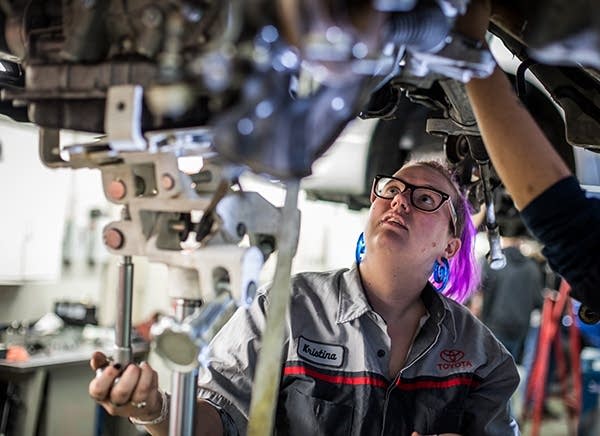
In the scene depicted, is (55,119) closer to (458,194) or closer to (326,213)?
(458,194)

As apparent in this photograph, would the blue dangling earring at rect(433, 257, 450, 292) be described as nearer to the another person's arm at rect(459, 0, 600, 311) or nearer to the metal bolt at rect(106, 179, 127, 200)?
the another person's arm at rect(459, 0, 600, 311)

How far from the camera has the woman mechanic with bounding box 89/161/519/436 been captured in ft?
5.78

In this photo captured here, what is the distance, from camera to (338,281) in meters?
1.96

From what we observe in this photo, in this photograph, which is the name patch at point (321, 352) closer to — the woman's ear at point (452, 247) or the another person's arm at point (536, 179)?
the woman's ear at point (452, 247)

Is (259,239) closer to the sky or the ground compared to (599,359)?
closer to the sky

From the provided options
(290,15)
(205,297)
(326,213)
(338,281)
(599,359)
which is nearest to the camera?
(290,15)

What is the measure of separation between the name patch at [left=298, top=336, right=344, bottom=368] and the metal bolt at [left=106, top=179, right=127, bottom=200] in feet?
2.53

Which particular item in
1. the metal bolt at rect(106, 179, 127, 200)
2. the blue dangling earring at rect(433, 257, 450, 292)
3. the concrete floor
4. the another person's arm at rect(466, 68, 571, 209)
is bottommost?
the concrete floor

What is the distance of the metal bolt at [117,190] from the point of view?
118 centimetres

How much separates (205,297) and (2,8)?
59 cm

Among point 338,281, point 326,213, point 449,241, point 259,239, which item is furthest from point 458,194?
point 326,213

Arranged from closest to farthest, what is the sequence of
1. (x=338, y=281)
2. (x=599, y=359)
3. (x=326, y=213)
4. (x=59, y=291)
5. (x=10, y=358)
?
1. (x=338, y=281)
2. (x=10, y=358)
3. (x=59, y=291)
4. (x=599, y=359)
5. (x=326, y=213)

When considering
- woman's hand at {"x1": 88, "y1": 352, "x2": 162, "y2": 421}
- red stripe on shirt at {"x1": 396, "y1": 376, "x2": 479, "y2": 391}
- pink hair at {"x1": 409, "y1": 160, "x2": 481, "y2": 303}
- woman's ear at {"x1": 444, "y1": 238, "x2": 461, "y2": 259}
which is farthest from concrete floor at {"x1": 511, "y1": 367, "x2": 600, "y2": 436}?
woman's hand at {"x1": 88, "y1": 352, "x2": 162, "y2": 421}

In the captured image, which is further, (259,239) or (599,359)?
(599,359)
